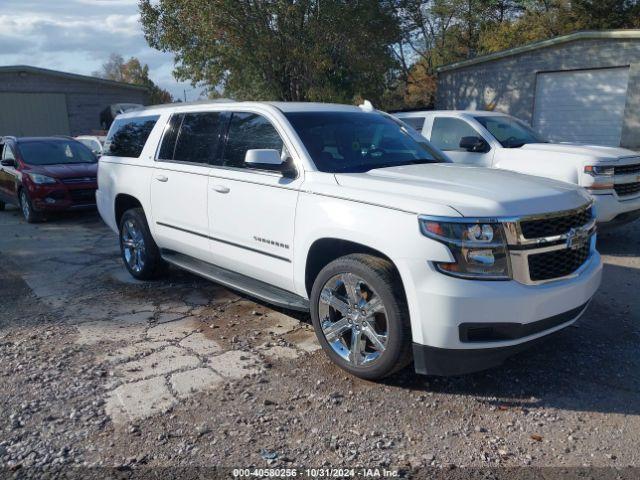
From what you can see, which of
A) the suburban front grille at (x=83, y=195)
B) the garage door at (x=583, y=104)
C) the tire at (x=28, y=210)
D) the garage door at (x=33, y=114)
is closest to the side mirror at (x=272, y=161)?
the suburban front grille at (x=83, y=195)

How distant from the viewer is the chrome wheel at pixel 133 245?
6.26 metres

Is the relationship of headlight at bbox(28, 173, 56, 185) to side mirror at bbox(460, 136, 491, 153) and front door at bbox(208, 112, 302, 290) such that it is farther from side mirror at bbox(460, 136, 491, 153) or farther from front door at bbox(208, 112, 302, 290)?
side mirror at bbox(460, 136, 491, 153)

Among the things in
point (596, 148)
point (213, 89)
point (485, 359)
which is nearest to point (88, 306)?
point (485, 359)

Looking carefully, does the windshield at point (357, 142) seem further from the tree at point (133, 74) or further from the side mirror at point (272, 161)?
the tree at point (133, 74)

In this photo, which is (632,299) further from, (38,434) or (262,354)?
(38,434)

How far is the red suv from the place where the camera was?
10375mm

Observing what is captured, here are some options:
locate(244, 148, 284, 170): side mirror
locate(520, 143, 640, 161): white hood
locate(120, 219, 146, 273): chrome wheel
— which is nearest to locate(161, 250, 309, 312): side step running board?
locate(120, 219, 146, 273): chrome wheel

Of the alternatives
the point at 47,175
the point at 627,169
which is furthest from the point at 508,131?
the point at 47,175

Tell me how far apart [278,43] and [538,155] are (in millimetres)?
10303

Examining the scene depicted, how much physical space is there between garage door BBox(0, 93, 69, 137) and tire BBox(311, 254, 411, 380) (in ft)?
87.9

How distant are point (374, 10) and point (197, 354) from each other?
1493cm

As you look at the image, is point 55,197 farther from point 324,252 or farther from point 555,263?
point 555,263

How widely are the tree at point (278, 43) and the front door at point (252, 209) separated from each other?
11743mm

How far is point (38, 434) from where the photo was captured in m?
3.29
